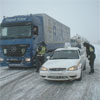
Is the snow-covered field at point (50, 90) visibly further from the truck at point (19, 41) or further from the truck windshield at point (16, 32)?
the truck windshield at point (16, 32)

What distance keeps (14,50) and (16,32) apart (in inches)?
47.1

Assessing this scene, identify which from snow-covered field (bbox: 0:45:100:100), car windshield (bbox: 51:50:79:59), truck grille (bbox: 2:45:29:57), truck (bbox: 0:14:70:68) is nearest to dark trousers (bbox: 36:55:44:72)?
truck (bbox: 0:14:70:68)

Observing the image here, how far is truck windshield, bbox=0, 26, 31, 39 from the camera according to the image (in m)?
10.1

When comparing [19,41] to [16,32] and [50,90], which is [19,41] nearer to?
[16,32]

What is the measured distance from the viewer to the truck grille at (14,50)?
1012 cm

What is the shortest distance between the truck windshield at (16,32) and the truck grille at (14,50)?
66 centimetres

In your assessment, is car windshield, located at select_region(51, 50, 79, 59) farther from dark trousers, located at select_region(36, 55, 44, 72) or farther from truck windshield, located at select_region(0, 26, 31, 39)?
truck windshield, located at select_region(0, 26, 31, 39)

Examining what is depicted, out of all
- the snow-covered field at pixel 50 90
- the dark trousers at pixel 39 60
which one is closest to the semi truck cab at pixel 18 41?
the dark trousers at pixel 39 60

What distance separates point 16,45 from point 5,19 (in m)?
2.24

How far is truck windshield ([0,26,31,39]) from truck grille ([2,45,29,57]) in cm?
66

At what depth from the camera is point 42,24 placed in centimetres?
1157

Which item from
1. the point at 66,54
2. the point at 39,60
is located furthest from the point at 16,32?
the point at 66,54

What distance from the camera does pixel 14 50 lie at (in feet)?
33.7

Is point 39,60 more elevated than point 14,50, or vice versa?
point 14,50
